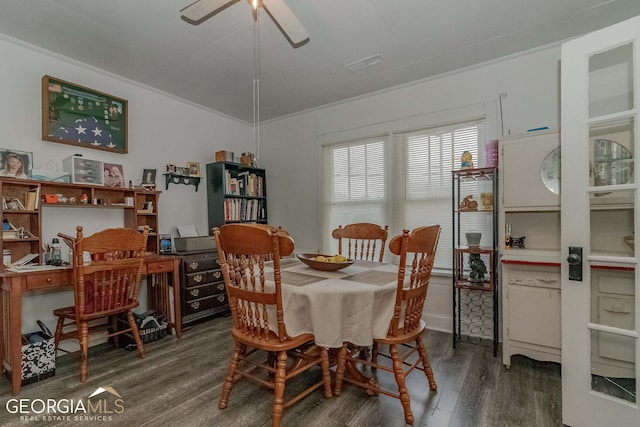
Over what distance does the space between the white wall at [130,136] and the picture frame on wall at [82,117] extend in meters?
0.08

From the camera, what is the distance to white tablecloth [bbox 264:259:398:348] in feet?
5.15

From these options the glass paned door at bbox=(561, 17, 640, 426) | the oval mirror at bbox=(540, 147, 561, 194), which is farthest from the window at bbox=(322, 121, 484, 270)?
the glass paned door at bbox=(561, 17, 640, 426)

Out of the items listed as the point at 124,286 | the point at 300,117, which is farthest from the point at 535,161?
the point at 124,286

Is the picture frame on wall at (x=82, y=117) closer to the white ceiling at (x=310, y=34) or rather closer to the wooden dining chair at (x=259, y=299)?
the white ceiling at (x=310, y=34)

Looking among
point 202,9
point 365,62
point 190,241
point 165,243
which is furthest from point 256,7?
point 165,243

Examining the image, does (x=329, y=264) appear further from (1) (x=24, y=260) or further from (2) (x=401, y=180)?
(1) (x=24, y=260)

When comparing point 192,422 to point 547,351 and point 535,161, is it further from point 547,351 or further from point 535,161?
point 535,161

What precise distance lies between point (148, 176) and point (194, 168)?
0.60 metres

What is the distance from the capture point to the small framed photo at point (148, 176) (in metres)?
3.39

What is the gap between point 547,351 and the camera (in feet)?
7.46

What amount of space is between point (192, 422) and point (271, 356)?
23.7 inches

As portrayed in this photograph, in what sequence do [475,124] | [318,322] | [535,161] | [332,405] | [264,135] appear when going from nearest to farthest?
[318,322], [332,405], [535,161], [475,124], [264,135]

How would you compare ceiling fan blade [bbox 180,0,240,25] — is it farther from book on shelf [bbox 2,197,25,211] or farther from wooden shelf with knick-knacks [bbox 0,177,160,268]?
book on shelf [bbox 2,197,25,211]

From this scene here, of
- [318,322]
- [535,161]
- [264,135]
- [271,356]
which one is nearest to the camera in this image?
[318,322]
